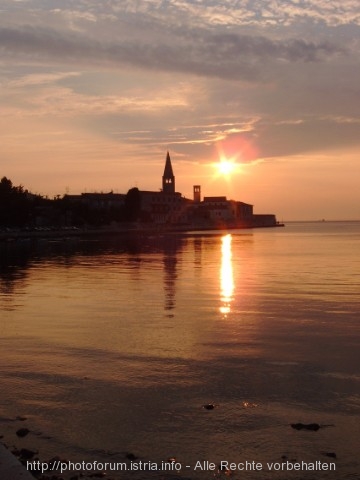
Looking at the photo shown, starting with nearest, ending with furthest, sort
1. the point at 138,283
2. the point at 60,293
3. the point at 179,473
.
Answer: the point at 179,473 < the point at 60,293 < the point at 138,283

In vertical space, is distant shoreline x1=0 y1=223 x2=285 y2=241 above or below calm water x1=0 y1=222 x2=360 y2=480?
above

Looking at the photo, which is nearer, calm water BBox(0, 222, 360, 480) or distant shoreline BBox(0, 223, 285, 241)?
calm water BBox(0, 222, 360, 480)

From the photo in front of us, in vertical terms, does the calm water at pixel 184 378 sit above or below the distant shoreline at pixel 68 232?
below

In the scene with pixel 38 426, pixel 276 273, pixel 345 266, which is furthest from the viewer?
pixel 345 266

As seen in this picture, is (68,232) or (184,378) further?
(68,232)

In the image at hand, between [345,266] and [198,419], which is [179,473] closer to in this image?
[198,419]

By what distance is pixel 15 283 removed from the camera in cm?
3484

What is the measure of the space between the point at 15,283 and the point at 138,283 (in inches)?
285

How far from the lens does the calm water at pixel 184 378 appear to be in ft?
32.1

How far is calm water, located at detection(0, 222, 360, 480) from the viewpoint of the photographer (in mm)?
9773

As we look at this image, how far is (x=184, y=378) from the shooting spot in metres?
13.4

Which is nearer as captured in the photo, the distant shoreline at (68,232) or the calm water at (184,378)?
the calm water at (184,378)

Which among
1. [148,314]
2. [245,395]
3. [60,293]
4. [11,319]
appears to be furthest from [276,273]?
[245,395]

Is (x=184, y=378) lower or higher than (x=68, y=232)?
lower
